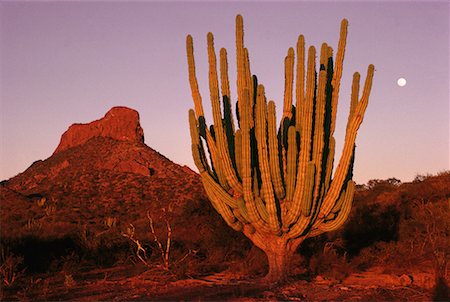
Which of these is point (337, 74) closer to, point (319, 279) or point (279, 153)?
point (279, 153)

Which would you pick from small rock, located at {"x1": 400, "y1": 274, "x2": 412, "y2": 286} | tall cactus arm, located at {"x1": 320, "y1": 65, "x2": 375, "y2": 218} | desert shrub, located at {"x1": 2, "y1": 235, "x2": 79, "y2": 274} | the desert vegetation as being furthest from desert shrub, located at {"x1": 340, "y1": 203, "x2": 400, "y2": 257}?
desert shrub, located at {"x1": 2, "y1": 235, "x2": 79, "y2": 274}

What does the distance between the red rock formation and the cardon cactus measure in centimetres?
4224

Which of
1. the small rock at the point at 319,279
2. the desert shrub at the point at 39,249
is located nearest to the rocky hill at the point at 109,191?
the desert shrub at the point at 39,249

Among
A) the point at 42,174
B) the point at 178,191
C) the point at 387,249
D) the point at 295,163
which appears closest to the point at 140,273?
the point at 295,163

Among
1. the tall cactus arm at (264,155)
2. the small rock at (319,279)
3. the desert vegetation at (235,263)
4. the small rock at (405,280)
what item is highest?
the tall cactus arm at (264,155)

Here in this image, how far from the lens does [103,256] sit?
13156 mm

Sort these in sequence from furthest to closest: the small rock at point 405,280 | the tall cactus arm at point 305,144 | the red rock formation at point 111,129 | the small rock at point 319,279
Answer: the red rock formation at point 111,129
the small rock at point 319,279
the small rock at point 405,280
the tall cactus arm at point 305,144

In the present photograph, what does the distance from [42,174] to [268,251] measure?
3958 cm

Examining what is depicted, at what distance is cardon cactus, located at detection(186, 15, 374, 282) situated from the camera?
8812 mm

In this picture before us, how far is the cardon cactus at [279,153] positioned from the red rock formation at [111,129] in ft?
139

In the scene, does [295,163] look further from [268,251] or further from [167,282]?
[167,282]

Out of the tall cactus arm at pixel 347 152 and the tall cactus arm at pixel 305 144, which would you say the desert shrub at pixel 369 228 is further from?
the tall cactus arm at pixel 305 144

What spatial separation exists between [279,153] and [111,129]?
44877 mm

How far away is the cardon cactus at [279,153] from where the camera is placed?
28.9 ft
